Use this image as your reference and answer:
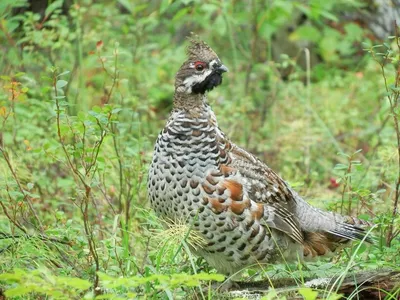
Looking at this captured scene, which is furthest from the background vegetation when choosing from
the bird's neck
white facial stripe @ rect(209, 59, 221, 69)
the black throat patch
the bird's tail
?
white facial stripe @ rect(209, 59, 221, 69)

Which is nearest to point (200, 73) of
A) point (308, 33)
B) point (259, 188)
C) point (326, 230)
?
point (259, 188)

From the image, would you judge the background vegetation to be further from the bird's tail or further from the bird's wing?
the bird's wing

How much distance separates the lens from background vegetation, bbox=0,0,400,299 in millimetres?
4176

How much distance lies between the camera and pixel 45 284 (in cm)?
314

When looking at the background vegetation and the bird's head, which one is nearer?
the background vegetation

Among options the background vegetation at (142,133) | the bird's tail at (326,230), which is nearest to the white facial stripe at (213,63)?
the background vegetation at (142,133)

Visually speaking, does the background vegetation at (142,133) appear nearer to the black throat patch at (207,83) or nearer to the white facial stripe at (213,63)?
the black throat patch at (207,83)

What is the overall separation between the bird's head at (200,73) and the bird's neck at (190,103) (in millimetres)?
25

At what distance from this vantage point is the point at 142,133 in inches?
310

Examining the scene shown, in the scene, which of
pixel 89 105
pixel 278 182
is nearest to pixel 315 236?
pixel 278 182

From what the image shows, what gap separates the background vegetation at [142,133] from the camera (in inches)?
164

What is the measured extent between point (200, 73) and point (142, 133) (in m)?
3.17

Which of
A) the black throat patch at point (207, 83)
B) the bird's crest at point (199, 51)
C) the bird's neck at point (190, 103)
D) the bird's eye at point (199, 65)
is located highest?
the bird's crest at point (199, 51)

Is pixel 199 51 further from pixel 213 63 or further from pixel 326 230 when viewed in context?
pixel 326 230
